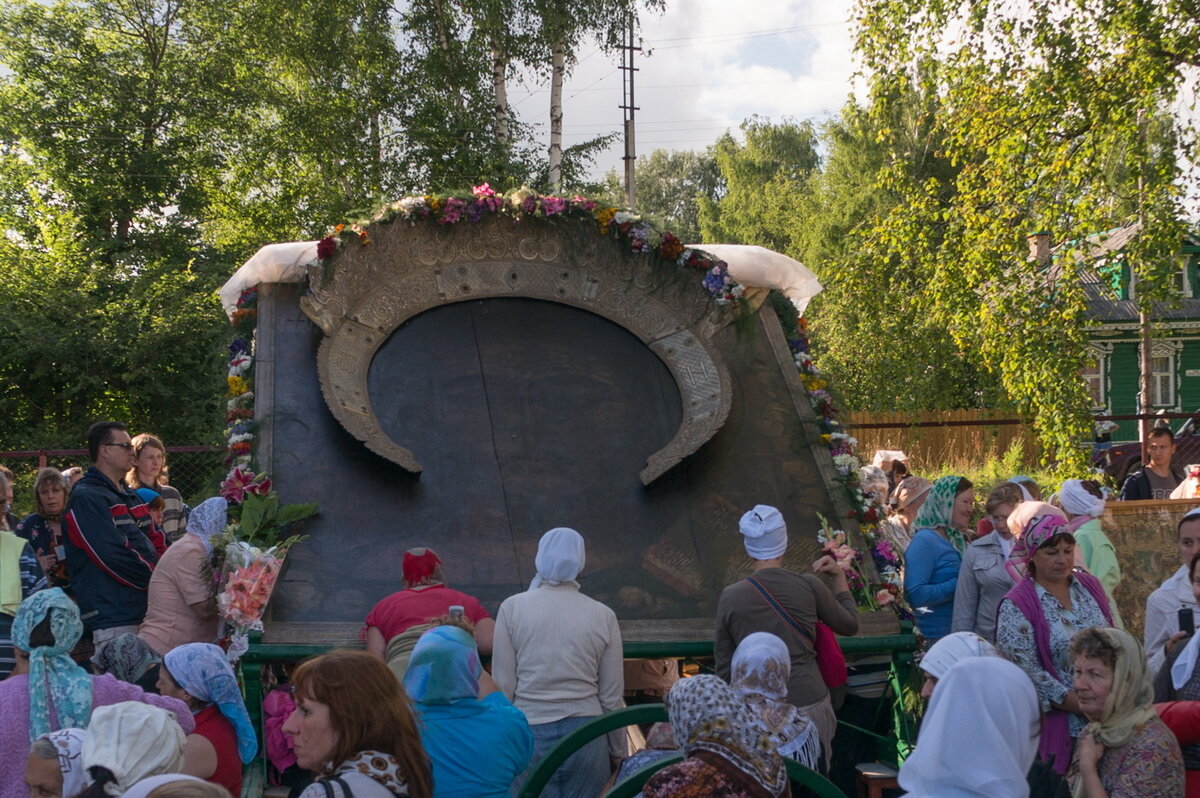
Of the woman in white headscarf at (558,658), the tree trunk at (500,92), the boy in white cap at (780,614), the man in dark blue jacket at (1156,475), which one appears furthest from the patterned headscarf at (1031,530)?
the tree trunk at (500,92)

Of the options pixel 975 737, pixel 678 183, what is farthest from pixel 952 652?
pixel 678 183

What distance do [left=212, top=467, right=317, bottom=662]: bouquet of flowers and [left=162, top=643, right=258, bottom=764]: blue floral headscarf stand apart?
1.64 m

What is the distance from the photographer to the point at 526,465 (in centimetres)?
697

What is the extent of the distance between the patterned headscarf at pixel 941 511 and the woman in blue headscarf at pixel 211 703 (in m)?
3.54

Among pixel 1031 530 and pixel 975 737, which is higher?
pixel 1031 530

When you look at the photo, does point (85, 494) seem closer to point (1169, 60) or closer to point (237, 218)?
point (1169, 60)

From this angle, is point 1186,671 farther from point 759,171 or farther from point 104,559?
point 759,171

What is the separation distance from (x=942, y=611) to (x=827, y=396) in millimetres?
1846

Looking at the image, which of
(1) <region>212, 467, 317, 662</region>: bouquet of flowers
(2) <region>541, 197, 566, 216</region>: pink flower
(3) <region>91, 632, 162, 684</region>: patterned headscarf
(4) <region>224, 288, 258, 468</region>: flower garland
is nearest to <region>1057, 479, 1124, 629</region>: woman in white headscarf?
(2) <region>541, 197, 566, 216</region>: pink flower

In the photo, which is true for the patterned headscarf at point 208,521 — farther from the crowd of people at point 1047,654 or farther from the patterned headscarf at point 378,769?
the crowd of people at point 1047,654

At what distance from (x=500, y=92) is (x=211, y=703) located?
18.8 metres

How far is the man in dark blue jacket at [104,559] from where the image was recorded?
5285mm

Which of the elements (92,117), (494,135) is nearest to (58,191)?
(92,117)

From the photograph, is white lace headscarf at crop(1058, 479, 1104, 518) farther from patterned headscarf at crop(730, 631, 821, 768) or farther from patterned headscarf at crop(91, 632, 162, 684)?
patterned headscarf at crop(91, 632, 162, 684)
